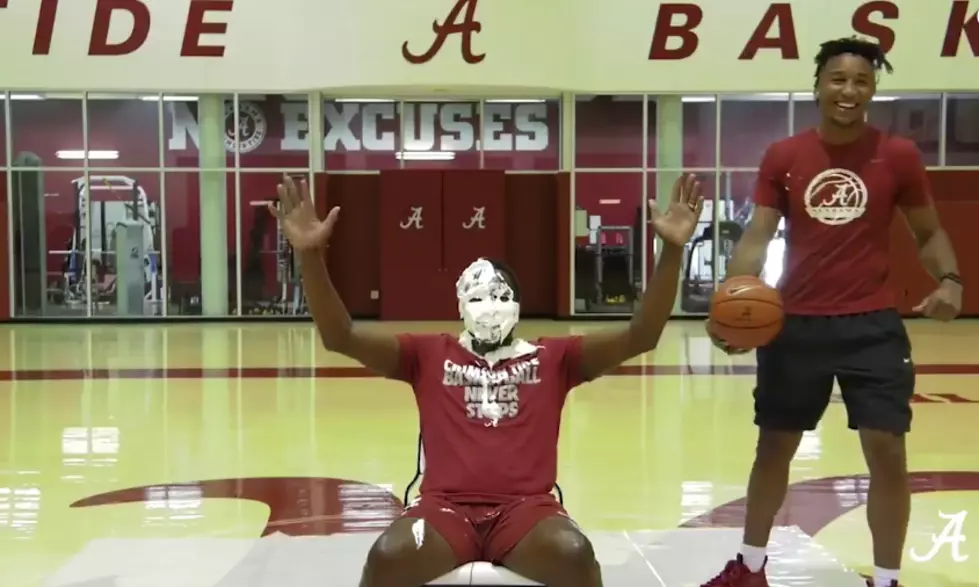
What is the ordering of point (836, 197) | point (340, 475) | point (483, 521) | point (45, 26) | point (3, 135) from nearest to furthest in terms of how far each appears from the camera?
1. point (483, 521)
2. point (836, 197)
3. point (340, 475)
4. point (45, 26)
5. point (3, 135)

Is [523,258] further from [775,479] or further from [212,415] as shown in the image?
[775,479]

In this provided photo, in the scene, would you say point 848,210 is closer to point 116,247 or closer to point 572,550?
point 572,550

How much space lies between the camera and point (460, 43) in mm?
15305

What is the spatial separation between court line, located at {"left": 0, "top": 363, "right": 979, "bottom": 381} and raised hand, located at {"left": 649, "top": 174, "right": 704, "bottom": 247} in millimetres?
6946

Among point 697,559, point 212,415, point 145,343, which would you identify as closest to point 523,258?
point 145,343

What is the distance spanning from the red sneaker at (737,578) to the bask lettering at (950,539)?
101cm

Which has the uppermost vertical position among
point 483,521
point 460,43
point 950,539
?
point 460,43

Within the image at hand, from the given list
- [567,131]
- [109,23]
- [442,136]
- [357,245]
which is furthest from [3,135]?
[567,131]

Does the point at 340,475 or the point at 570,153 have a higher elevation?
the point at 570,153

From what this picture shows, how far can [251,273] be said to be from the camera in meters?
17.0

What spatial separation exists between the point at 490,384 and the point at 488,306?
0.79ft

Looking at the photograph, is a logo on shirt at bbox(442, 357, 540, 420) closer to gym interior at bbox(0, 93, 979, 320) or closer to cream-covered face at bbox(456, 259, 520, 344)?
cream-covered face at bbox(456, 259, 520, 344)

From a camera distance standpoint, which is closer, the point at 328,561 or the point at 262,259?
the point at 328,561

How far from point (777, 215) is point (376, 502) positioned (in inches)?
102
